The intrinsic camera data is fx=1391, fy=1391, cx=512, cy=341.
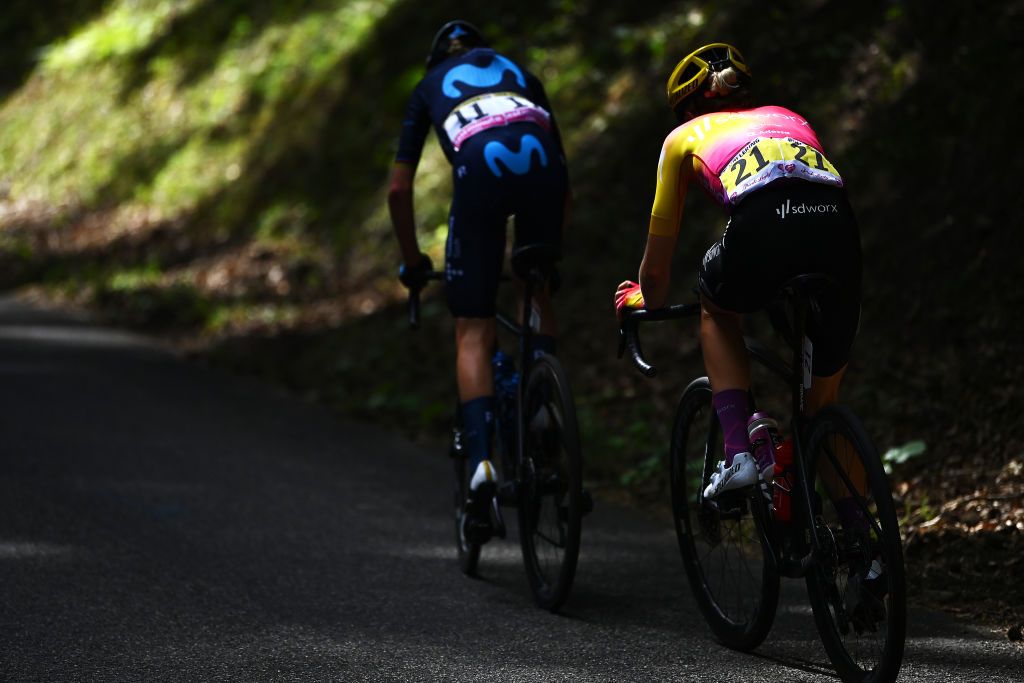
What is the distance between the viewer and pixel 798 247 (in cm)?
431

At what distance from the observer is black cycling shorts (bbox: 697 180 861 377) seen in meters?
4.31

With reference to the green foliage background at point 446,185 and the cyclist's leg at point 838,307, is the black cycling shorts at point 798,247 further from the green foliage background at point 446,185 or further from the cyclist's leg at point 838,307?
the green foliage background at point 446,185

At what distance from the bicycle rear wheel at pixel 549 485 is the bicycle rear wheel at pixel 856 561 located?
3.35 feet

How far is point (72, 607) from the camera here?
5.30 metres

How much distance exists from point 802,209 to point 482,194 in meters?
1.77

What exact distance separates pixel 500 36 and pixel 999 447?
33.2 ft

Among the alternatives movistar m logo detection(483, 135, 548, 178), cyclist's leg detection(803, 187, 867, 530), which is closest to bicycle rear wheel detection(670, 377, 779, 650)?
cyclist's leg detection(803, 187, 867, 530)

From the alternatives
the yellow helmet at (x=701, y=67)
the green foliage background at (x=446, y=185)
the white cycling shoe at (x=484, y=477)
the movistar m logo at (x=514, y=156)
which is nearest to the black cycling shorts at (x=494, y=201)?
the movistar m logo at (x=514, y=156)

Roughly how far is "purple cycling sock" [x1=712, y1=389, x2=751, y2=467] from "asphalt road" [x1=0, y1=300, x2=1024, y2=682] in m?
0.74

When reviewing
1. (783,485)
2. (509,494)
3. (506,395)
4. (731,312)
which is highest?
(731,312)

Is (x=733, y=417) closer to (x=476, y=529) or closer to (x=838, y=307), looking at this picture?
(x=838, y=307)

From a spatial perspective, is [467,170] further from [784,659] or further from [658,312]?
[784,659]

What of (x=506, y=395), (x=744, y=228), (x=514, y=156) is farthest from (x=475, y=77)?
(x=744, y=228)

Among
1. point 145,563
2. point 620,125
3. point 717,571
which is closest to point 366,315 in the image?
point 620,125
